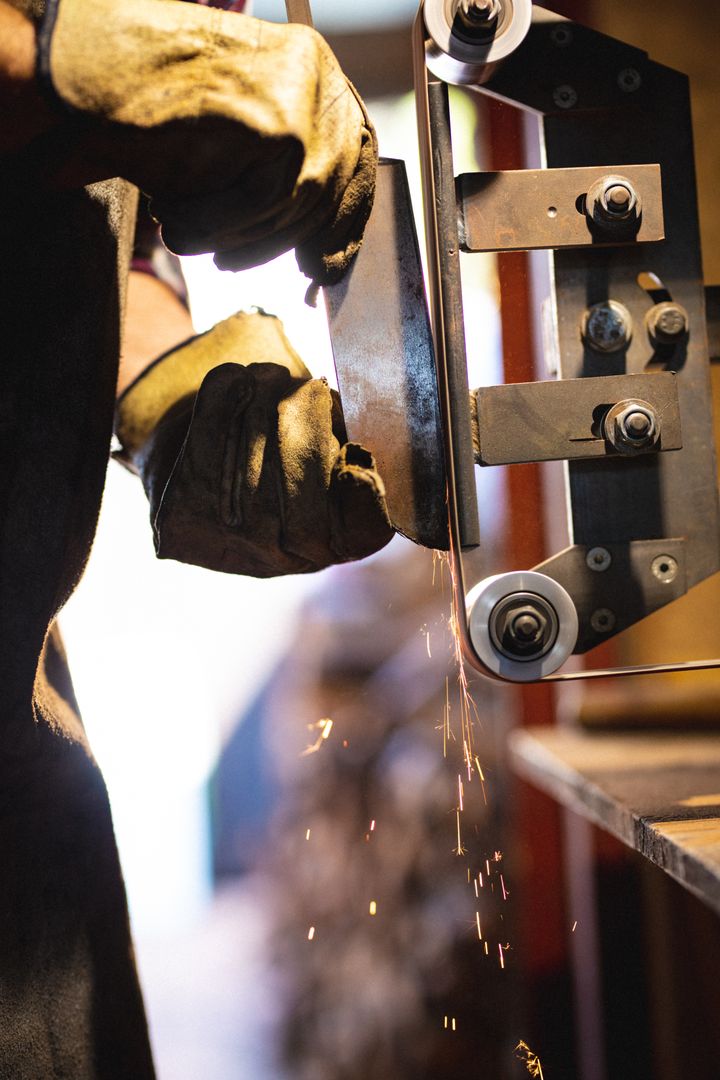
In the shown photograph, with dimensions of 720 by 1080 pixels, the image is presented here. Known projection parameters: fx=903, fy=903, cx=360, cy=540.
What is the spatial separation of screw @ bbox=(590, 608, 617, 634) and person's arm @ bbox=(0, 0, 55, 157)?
661 mm

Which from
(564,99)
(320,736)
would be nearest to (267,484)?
(564,99)

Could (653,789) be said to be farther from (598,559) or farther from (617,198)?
(617,198)

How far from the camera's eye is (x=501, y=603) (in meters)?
0.86

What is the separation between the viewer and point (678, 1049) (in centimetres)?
230

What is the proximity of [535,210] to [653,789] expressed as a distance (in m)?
0.72

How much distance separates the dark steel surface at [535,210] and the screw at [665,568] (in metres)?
0.32

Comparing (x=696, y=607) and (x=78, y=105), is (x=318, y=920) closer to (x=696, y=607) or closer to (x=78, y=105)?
(x=696, y=607)

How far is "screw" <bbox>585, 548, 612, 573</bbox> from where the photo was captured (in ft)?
3.01

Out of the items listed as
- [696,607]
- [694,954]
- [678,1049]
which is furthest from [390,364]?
[678,1049]

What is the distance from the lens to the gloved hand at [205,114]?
68 cm

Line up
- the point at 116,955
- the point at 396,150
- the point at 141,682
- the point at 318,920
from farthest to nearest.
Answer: the point at 141,682, the point at 318,920, the point at 396,150, the point at 116,955

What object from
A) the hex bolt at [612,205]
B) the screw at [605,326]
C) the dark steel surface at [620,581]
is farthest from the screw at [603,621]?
the hex bolt at [612,205]

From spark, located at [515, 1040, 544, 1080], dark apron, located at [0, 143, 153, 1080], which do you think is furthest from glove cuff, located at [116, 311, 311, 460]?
spark, located at [515, 1040, 544, 1080]

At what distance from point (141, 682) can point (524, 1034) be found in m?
1.62
